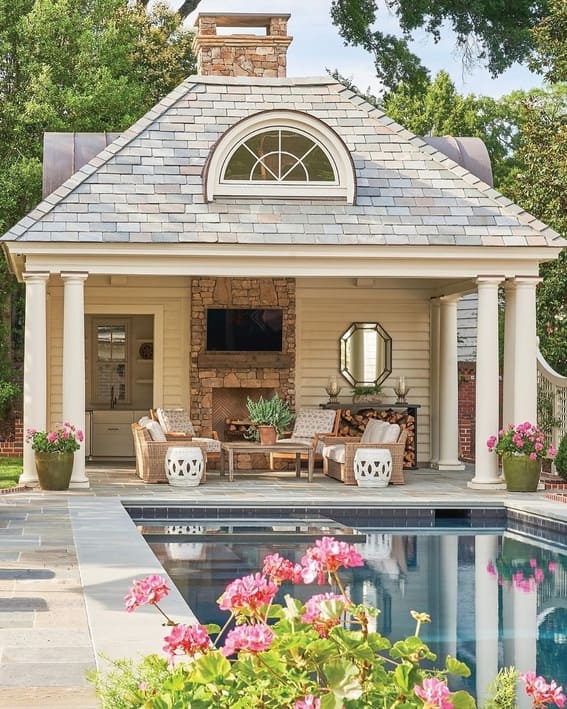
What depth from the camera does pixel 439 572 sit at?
10.7 m

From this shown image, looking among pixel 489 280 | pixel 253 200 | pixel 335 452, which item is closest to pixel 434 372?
pixel 335 452

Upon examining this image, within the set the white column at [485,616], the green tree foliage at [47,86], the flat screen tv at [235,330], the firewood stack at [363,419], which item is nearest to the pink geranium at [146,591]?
the white column at [485,616]

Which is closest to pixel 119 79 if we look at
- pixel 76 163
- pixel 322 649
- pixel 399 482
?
pixel 76 163

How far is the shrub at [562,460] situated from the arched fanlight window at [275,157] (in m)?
4.34

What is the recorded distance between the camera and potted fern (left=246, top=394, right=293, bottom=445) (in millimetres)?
15961

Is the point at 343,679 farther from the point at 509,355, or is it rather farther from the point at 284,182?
the point at 284,182

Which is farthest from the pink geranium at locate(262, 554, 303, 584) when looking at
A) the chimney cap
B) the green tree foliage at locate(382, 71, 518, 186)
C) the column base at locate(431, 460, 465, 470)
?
the green tree foliage at locate(382, 71, 518, 186)

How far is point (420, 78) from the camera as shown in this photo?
29094 millimetres

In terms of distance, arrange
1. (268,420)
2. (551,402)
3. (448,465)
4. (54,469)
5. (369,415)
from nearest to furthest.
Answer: (54,469)
(268,420)
(551,402)
(369,415)
(448,465)

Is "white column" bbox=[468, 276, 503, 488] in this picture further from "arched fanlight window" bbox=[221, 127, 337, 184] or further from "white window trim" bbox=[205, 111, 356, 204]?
"arched fanlight window" bbox=[221, 127, 337, 184]

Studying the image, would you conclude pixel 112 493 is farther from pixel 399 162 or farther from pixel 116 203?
pixel 399 162

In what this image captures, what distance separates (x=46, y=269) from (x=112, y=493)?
2762mm

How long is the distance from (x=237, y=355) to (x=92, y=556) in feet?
29.2

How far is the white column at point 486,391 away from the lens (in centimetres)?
1533
